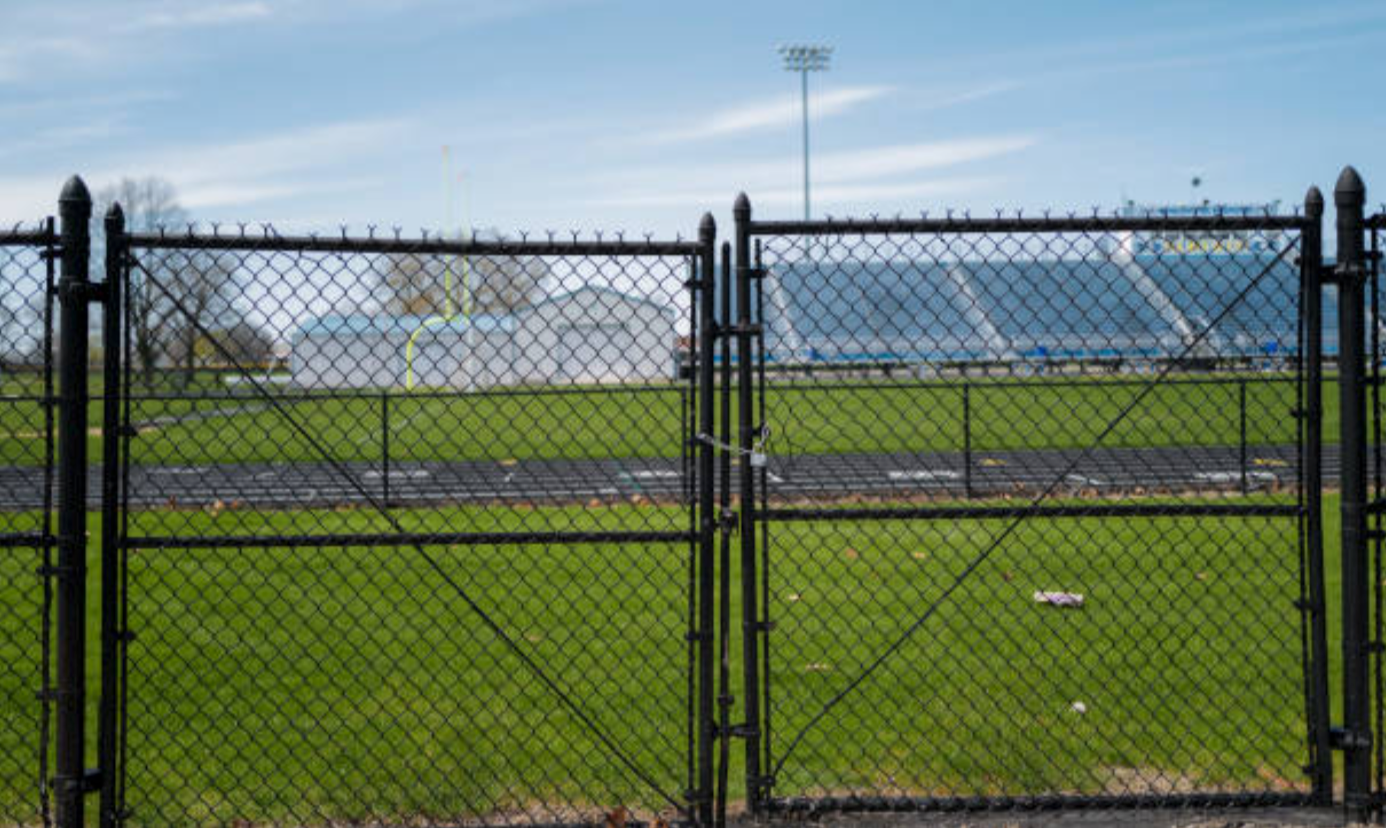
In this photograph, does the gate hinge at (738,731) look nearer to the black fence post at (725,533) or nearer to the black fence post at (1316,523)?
the black fence post at (725,533)

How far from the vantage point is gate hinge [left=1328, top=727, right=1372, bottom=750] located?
3693mm

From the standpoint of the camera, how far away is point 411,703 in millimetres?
5172

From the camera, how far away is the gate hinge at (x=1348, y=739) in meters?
3.69

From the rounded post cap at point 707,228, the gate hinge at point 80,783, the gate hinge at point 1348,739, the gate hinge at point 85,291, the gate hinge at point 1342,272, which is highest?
the rounded post cap at point 707,228

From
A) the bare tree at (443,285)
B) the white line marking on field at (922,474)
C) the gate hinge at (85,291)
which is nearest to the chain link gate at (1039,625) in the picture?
the bare tree at (443,285)

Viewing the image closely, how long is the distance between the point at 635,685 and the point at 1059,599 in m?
2.82

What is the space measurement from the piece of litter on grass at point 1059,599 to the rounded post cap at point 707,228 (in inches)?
162

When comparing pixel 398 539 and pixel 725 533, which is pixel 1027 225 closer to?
pixel 725 533

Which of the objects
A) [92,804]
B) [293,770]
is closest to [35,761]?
[92,804]

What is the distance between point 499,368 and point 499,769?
81.7 feet

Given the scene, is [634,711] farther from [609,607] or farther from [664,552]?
[664,552]

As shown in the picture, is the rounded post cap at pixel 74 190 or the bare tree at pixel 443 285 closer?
the rounded post cap at pixel 74 190

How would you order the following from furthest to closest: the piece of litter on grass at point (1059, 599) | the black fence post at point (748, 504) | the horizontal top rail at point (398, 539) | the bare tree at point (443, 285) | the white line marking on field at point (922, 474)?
the white line marking on field at point (922, 474)
the piece of litter on grass at point (1059, 599)
the bare tree at point (443, 285)
the black fence post at point (748, 504)
the horizontal top rail at point (398, 539)

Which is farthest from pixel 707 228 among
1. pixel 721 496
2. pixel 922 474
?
pixel 922 474
